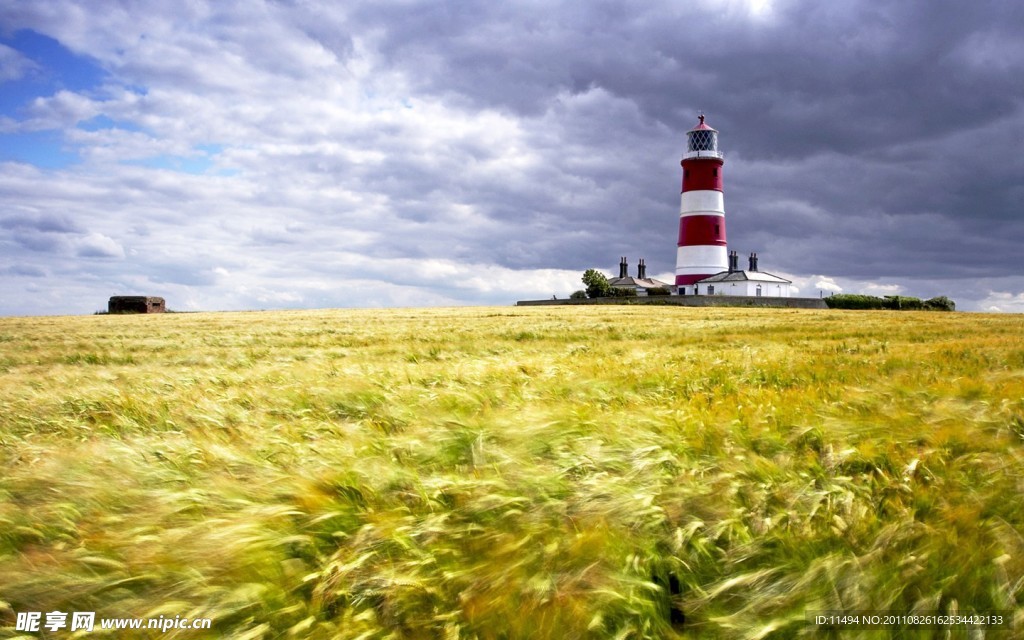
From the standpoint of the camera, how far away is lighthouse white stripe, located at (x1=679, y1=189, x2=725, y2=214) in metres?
58.9

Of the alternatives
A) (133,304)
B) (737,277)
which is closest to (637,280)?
(737,277)

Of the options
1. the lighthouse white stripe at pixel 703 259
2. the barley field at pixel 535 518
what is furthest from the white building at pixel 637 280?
the barley field at pixel 535 518

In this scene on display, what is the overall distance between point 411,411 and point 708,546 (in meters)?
2.24

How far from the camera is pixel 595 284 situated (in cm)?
7288

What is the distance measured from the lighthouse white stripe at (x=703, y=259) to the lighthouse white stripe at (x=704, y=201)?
12.4 ft

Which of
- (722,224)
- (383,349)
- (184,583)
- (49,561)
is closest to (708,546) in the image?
(184,583)

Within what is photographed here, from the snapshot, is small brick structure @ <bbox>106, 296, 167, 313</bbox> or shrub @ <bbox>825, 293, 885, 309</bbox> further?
shrub @ <bbox>825, 293, 885, 309</bbox>

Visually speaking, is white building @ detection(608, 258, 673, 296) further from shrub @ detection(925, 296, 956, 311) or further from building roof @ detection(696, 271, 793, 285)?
shrub @ detection(925, 296, 956, 311)

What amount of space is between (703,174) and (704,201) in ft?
9.15

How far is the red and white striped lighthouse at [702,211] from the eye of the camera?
59125 mm

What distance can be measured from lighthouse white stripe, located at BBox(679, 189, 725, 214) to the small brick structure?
4980 centimetres

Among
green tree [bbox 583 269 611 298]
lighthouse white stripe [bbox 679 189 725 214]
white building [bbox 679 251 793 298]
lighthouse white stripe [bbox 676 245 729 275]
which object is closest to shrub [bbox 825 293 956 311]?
white building [bbox 679 251 793 298]

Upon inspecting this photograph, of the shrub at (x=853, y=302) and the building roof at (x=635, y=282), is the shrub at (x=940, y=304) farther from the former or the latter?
the building roof at (x=635, y=282)

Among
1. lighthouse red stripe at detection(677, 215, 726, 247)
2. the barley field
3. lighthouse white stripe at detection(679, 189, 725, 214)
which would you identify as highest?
lighthouse white stripe at detection(679, 189, 725, 214)
